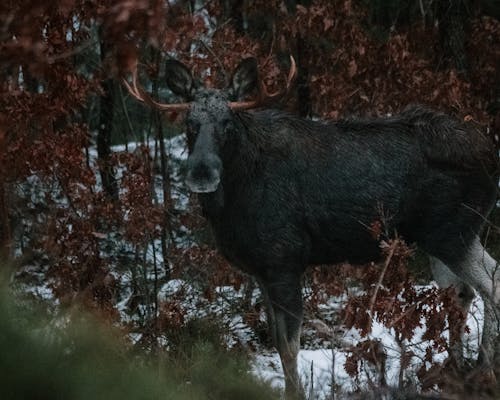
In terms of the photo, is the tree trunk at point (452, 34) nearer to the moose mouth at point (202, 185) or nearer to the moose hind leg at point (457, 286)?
the moose hind leg at point (457, 286)

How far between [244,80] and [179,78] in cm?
49

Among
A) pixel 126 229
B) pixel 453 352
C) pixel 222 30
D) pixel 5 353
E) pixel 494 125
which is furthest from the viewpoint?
pixel 494 125

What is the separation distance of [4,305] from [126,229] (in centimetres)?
620

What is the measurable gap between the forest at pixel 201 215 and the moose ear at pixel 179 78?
458 mm

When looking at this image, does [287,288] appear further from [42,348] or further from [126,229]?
[42,348]

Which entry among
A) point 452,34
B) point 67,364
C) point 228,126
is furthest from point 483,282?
point 67,364

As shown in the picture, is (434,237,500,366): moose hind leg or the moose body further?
(434,237,500,366): moose hind leg

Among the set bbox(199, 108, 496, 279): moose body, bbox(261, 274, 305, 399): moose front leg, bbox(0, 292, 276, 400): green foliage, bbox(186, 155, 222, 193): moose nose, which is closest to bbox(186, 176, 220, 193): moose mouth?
bbox(186, 155, 222, 193): moose nose

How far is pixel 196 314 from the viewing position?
9672 millimetres

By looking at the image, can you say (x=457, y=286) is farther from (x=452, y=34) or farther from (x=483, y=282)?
(x=452, y=34)

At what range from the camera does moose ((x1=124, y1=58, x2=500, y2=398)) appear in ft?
25.0

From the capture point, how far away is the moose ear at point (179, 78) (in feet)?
→ 25.5

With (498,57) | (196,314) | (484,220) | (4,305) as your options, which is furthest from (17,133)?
(498,57)

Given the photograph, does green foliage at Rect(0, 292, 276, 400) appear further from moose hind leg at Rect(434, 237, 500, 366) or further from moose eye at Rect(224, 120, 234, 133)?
moose hind leg at Rect(434, 237, 500, 366)
